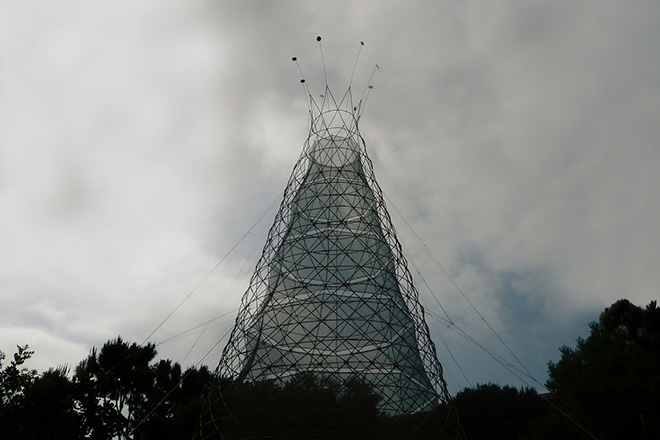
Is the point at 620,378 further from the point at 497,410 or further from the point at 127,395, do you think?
the point at 127,395

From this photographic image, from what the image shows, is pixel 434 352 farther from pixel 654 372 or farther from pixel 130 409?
pixel 130 409

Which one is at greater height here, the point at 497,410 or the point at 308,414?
the point at 497,410

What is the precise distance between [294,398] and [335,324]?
18.9 feet

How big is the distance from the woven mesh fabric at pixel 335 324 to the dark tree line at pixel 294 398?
325mm

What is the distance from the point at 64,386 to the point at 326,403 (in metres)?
11.2

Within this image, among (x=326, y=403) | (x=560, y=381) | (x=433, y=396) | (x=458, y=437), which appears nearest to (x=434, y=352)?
(x=433, y=396)

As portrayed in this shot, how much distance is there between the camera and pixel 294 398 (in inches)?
613

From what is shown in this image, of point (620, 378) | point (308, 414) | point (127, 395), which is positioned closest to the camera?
point (308, 414)

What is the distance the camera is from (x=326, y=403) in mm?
15500

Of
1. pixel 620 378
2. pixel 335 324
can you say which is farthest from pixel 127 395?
pixel 620 378

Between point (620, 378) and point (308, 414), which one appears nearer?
point (308, 414)

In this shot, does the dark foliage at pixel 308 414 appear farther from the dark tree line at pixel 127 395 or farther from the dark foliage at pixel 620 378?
the dark foliage at pixel 620 378

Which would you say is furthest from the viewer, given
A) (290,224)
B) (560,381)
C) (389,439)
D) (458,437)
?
(560,381)

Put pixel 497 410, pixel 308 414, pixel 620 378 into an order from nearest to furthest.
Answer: pixel 308 414
pixel 620 378
pixel 497 410
